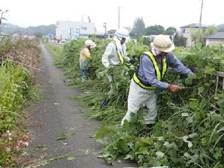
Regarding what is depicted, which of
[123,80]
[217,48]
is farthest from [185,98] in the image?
[123,80]

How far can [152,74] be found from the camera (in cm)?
443

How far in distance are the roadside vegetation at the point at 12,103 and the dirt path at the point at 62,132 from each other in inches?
9.1

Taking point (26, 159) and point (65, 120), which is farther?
point (65, 120)

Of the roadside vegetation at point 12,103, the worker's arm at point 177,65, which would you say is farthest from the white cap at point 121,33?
the roadside vegetation at point 12,103

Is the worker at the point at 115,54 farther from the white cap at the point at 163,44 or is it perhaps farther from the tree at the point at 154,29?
the tree at the point at 154,29

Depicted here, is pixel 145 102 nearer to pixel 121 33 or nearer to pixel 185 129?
pixel 185 129

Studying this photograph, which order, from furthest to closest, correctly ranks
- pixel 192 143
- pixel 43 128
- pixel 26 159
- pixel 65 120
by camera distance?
pixel 65 120
pixel 43 128
pixel 26 159
pixel 192 143

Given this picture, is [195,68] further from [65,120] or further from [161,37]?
[65,120]

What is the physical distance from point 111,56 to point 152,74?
2900 millimetres

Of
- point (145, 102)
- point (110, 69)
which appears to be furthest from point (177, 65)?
point (110, 69)

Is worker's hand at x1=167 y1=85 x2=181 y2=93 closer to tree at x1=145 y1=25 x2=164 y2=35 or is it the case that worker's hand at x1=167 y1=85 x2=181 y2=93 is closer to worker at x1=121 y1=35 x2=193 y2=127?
worker at x1=121 y1=35 x2=193 y2=127

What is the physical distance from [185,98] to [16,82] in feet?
12.3

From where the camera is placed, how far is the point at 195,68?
4551mm

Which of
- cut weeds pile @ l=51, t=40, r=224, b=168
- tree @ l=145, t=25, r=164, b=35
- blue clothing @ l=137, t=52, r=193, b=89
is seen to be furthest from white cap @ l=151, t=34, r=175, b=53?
tree @ l=145, t=25, r=164, b=35
